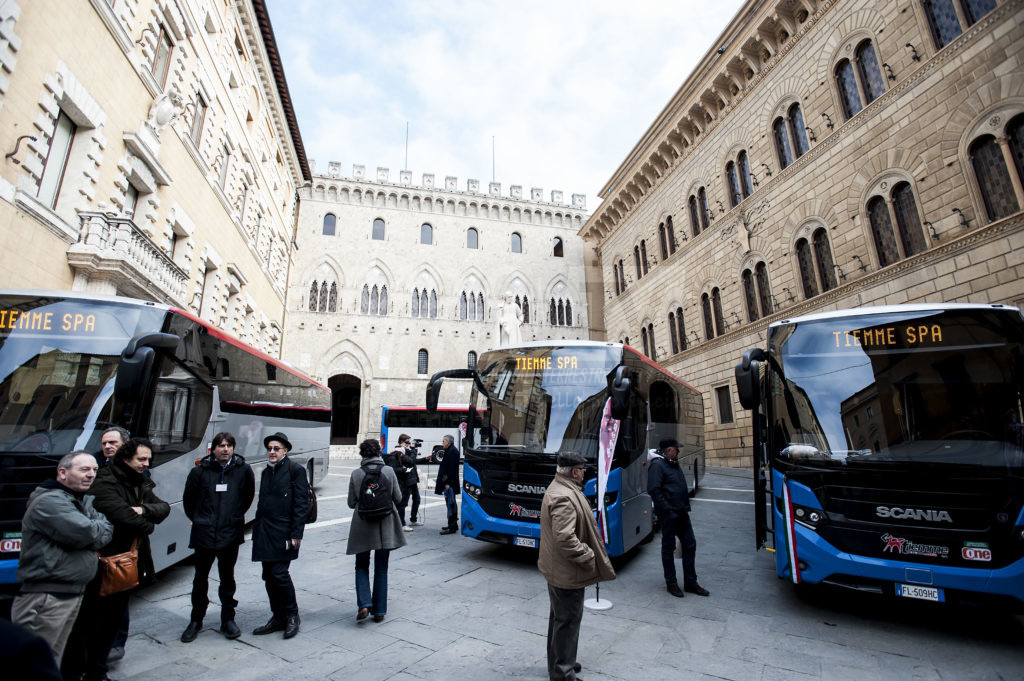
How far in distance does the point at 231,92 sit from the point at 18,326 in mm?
15114

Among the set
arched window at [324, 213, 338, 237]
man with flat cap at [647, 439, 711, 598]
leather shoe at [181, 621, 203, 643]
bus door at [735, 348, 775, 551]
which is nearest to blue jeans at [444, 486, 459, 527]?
man with flat cap at [647, 439, 711, 598]

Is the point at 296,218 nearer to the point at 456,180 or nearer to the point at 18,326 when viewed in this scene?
the point at 456,180

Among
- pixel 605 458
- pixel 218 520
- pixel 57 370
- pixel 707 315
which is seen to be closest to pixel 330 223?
pixel 707 315

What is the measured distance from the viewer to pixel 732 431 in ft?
56.4

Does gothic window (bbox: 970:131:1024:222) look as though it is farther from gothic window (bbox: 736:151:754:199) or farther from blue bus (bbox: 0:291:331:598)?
blue bus (bbox: 0:291:331:598)

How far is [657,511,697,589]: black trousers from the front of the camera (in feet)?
16.5

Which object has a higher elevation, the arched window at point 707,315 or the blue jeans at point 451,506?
the arched window at point 707,315

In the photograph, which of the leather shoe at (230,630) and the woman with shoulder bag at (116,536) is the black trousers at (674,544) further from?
the woman with shoulder bag at (116,536)

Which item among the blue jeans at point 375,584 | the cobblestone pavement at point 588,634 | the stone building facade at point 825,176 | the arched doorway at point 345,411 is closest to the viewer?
the cobblestone pavement at point 588,634

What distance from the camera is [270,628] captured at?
158 inches

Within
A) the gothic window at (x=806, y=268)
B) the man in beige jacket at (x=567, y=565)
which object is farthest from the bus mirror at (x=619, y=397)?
the gothic window at (x=806, y=268)

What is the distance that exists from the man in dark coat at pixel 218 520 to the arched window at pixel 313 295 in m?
26.0

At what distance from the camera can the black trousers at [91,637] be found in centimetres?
311

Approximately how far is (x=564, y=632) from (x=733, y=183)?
18.1 metres
